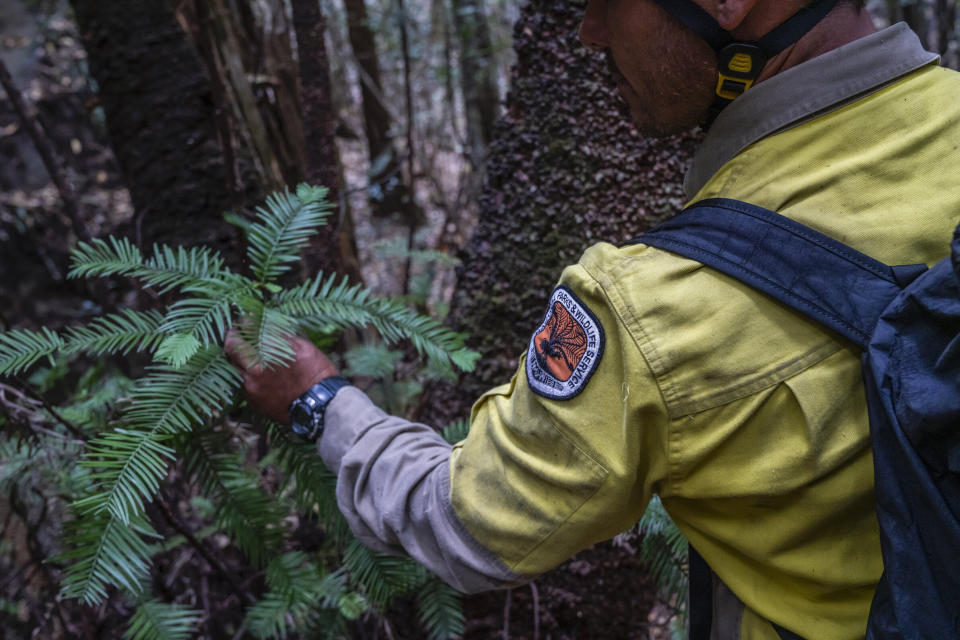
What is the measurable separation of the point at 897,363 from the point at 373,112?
25.4 feet

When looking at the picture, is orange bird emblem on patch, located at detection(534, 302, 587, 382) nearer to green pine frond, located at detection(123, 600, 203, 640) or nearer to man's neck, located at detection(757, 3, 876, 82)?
man's neck, located at detection(757, 3, 876, 82)

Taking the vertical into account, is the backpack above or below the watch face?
above

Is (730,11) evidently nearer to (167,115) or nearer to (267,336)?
(267,336)

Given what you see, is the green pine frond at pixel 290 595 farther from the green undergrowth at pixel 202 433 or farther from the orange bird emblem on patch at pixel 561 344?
the orange bird emblem on patch at pixel 561 344

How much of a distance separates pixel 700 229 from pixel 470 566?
0.77 metres

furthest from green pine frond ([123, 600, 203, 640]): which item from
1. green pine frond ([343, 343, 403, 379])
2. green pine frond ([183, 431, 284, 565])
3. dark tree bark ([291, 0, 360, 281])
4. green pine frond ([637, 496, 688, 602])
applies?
dark tree bark ([291, 0, 360, 281])

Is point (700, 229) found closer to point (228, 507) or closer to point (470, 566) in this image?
point (470, 566)

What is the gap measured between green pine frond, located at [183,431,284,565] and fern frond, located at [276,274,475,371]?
435 mm

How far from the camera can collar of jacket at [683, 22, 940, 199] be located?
1.11 m

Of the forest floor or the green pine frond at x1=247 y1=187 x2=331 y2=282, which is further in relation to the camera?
the forest floor

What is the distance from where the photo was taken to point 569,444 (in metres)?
1.12

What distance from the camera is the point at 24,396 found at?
1.85 m

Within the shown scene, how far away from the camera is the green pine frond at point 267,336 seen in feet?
4.79

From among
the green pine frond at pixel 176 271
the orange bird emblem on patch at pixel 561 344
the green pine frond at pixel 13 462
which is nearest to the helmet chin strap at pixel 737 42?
the orange bird emblem on patch at pixel 561 344
